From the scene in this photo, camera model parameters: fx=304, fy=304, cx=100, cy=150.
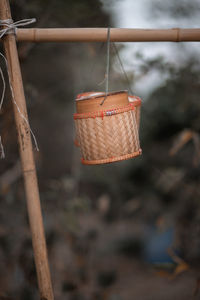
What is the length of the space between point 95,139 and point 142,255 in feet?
13.0

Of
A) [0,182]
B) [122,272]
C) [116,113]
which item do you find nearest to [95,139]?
[116,113]

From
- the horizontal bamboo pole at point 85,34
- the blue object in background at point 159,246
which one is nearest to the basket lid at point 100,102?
the horizontal bamboo pole at point 85,34

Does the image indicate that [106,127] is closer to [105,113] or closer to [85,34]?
[105,113]

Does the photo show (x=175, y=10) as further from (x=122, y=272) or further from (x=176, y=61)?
(x=122, y=272)

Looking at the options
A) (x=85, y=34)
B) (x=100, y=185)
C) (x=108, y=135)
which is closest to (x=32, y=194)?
(x=108, y=135)

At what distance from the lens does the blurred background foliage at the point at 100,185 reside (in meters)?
2.74

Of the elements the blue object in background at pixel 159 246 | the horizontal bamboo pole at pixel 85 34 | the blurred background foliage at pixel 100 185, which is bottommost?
the blue object in background at pixel 159 246

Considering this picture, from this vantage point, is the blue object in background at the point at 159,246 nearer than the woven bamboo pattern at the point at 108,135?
No

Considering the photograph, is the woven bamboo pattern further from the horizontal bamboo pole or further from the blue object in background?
the blue object in background

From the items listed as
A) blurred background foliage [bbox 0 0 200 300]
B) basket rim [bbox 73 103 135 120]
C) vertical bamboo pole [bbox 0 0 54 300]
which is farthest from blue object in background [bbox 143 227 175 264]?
basket rim [bbox 73 103 135 120]

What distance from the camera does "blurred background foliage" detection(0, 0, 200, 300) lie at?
2.74 meters

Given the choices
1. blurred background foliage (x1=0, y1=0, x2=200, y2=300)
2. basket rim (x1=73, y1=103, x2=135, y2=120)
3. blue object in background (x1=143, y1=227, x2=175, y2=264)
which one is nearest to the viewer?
basket rim (x1=73, y1=103, x2=135, y2=120)

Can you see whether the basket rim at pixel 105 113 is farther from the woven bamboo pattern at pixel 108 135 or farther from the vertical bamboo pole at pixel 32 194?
the vertical bamboo pole at pixel 32 194

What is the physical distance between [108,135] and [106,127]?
4cm
